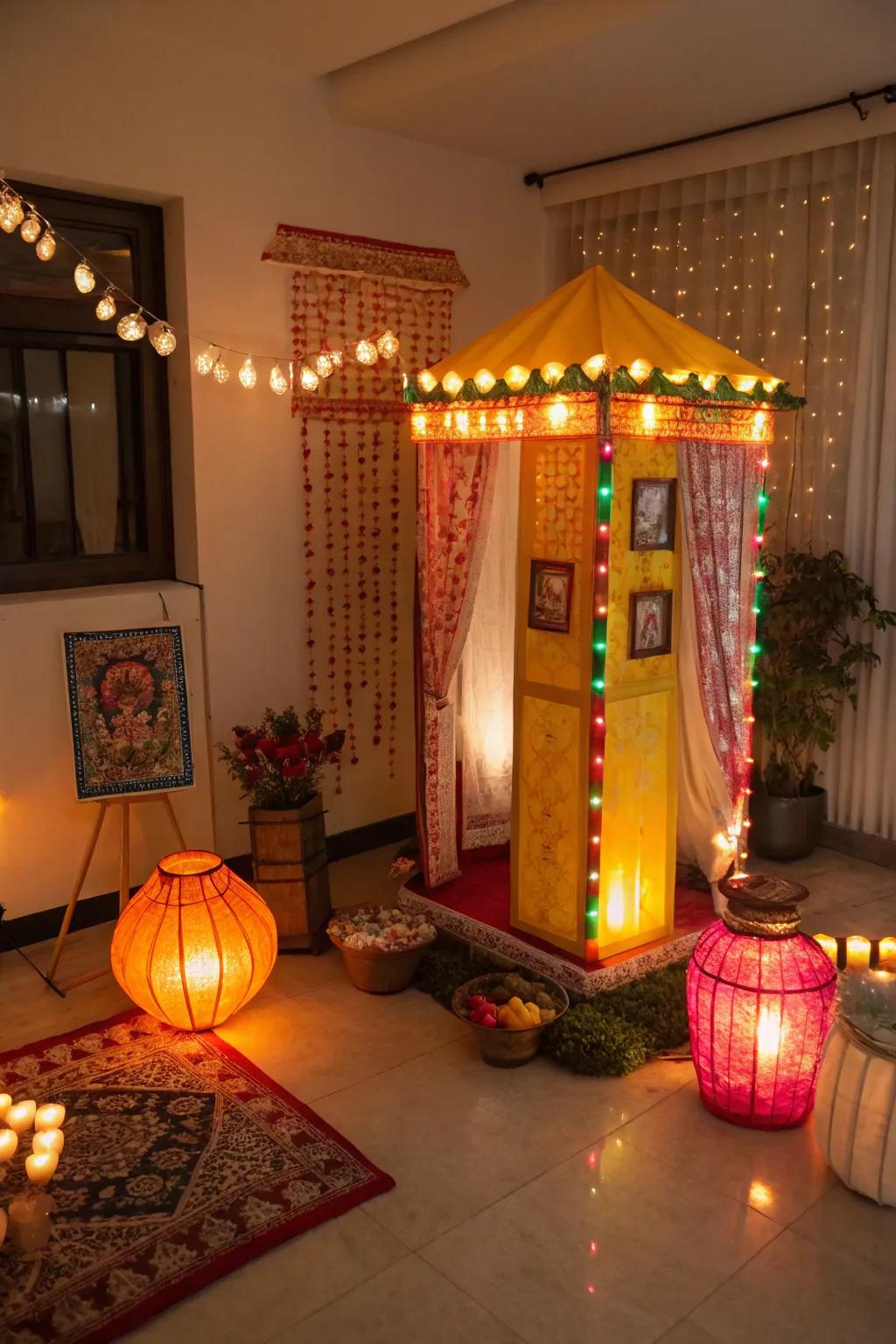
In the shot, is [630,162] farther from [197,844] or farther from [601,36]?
[197,844]

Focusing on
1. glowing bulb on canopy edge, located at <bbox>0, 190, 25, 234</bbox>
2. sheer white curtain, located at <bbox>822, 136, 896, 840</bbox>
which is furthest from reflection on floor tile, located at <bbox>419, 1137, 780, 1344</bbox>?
glowing bulb on canopy edge, located at <bbox>0, 190, 25, 234</bbox>

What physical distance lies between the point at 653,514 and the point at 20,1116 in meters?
2.40

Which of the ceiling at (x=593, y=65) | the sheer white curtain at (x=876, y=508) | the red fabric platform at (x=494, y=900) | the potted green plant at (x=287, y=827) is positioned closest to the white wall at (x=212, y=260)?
the ceiling at (x=593, y=65)

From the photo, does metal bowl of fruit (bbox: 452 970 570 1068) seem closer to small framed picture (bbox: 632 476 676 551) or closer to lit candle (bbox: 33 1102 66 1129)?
lit candle (bbox: 33 1102 66 1129)

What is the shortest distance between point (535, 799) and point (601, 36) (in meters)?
2.45

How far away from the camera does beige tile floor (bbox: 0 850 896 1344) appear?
2.25 metres

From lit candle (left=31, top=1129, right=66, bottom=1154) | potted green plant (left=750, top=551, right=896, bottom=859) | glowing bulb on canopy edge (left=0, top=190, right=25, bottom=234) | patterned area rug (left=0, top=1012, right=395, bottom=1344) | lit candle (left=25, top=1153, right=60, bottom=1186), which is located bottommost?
patterned area rug (left=0, top=1012, right=395, bottom=1344)

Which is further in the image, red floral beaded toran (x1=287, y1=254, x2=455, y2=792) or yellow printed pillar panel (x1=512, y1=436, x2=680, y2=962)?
red floral beaded toran (x1=287, y1=254, x2=455, y2=792)

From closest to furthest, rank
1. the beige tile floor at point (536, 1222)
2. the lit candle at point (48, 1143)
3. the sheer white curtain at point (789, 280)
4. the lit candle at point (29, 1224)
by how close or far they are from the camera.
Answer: the beige tile floor at point (536, 1222) → the lit candle at point (29, 1224) → the lit candle at point (48, 1143) → the sheer white curtain at point (789, 280)

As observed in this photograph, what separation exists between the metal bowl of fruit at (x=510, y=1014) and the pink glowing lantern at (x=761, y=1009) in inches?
17.9

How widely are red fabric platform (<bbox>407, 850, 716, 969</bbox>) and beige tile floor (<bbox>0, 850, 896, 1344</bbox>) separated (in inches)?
15.2

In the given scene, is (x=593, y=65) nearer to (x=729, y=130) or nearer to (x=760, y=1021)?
(x=729, y=130)

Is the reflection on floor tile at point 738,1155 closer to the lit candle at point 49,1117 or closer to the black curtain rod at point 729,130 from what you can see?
the lit candle at point 49,1117

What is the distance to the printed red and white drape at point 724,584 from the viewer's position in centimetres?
351
